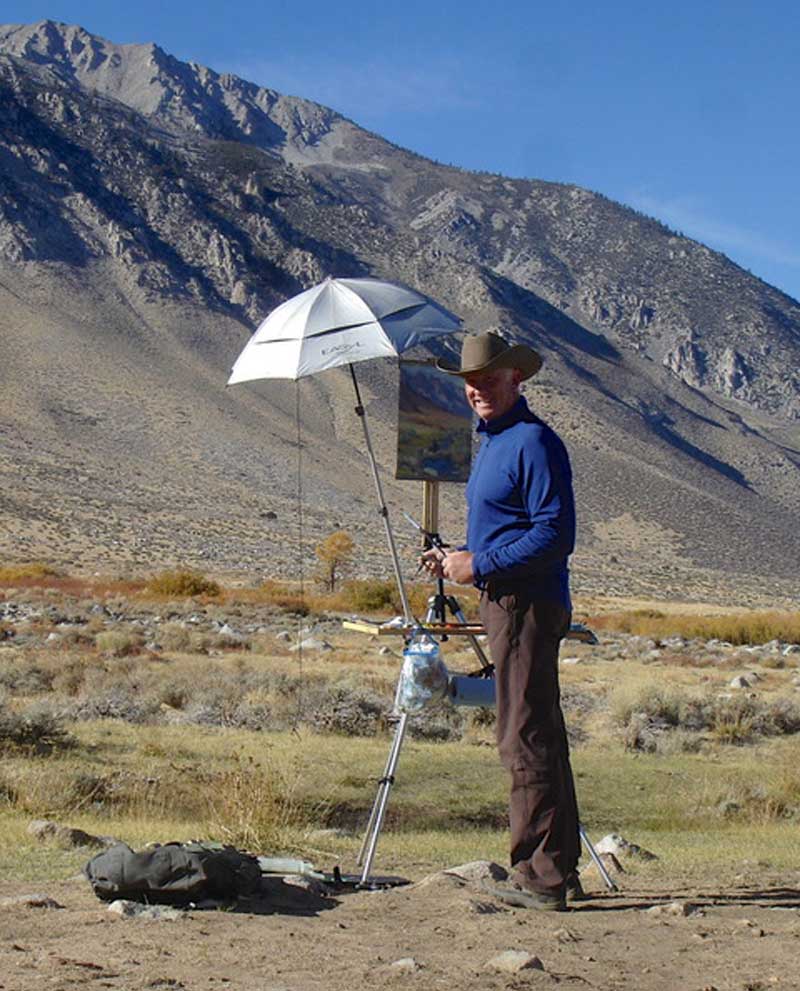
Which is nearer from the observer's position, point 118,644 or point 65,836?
point 65,836

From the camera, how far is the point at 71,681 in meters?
18.0

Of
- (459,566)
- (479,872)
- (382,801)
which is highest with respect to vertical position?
(459,566)

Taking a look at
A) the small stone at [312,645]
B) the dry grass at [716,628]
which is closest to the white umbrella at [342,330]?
the small stone at [312,645]

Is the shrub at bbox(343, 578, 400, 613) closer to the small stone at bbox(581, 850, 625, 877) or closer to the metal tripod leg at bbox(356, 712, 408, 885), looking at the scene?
the small stone at bbox(581, 850, 625, 877)

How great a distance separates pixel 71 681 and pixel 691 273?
182080 mm

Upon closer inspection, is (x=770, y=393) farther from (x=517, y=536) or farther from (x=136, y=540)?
(x=517, y=536)

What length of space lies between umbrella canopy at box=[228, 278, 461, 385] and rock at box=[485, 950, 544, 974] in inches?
115

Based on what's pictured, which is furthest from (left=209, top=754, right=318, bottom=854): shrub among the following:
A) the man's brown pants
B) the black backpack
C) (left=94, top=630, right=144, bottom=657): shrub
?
(left=94, top=630, right=144, bottom=657): shrub

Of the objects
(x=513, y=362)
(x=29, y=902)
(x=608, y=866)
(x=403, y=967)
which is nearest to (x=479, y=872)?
(x=608, y=866)

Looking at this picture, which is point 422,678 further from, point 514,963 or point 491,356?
point 514,963

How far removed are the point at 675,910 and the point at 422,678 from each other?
152 cm

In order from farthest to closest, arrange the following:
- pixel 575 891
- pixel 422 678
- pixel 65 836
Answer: pixel 65 836, pixel 422 678, pixel 575 891

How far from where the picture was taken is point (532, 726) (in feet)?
19.7

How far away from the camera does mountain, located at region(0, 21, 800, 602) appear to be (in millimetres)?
71125
